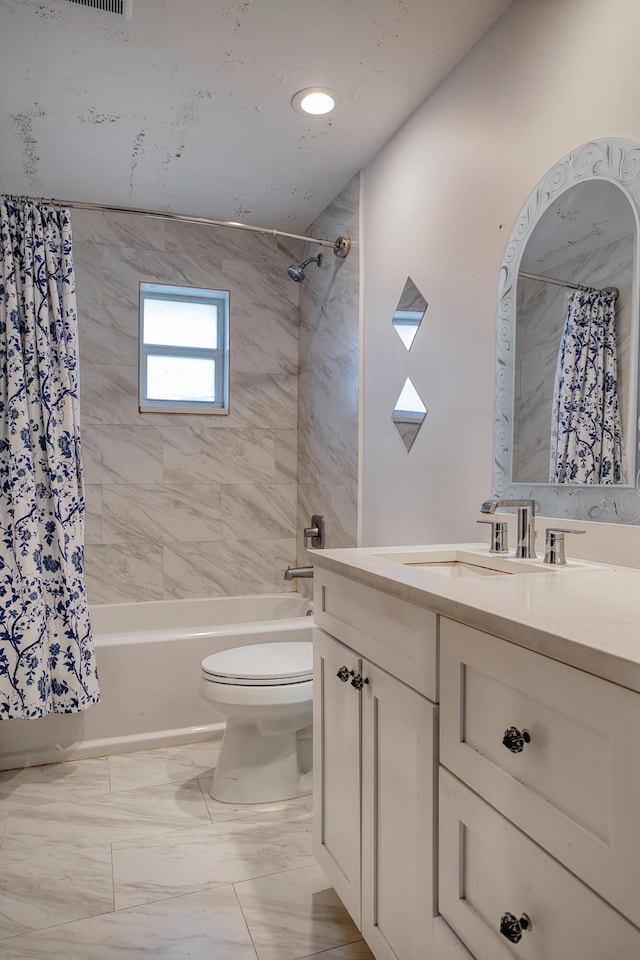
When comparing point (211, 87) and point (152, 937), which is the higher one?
point (211, 87)

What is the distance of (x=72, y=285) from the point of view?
7.68ft

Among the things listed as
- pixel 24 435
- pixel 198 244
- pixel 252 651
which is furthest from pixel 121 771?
pixel 198 244

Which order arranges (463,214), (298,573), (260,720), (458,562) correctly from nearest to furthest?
(458,562) < (463,214) < (260,720) < (298,573)

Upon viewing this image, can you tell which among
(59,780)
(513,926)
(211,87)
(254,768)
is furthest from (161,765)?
(211,87)

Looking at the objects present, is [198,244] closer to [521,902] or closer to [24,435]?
[24,435]

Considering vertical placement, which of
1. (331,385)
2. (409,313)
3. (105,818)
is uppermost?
(409,313)

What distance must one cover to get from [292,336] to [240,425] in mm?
572

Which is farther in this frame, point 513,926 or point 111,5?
point 111,5

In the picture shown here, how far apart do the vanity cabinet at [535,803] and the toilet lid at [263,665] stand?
3.55 ft

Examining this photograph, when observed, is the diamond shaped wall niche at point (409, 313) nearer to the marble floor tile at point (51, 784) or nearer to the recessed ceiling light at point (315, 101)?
the recessed ceiling light at point (315, 101)

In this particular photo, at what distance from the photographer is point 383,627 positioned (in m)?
1.20

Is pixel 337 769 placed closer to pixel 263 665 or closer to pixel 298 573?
pixel 263 665

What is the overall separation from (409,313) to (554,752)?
1.76 meters

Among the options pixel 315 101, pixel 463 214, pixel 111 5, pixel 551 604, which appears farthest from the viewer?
pixel 315 101
